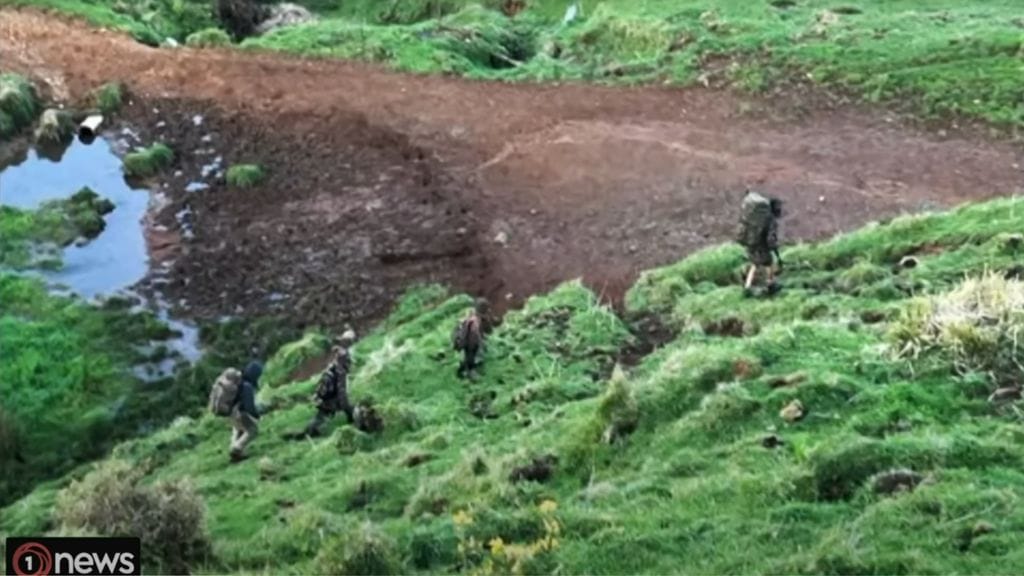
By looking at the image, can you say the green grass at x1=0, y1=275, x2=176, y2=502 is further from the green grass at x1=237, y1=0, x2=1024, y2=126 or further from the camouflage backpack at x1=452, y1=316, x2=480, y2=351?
the green grass at x1=237, y1=0, x2=1024, y2=126

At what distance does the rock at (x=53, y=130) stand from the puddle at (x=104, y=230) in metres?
0.27

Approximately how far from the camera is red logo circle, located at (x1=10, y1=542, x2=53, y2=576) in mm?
11898

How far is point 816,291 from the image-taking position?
1938cm

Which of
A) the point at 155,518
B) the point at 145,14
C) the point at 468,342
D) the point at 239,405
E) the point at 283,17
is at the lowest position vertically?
the point at 239,405

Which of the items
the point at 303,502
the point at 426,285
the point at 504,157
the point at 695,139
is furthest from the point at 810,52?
the point at 303,502

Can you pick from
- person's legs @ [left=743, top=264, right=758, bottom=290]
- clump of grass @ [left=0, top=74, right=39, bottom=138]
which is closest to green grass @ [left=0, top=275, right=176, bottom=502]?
clump of grass @ [left=0, top=74, right=39, bottom=138]

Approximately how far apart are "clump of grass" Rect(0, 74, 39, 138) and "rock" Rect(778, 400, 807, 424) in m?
20.7

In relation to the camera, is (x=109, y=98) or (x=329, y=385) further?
(x=109, y=98)

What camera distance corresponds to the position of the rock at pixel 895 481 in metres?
12.3

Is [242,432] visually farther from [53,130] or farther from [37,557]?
[53,130]

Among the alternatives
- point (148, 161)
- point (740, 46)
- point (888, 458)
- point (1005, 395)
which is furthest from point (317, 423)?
point (740, 46)

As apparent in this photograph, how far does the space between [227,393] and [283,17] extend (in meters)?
22.6

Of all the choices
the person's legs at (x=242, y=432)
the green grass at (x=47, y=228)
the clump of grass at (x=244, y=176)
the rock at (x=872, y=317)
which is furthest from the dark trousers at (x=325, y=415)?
the clump of grass at (x=244, y=176)

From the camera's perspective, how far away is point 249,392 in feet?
56.9
